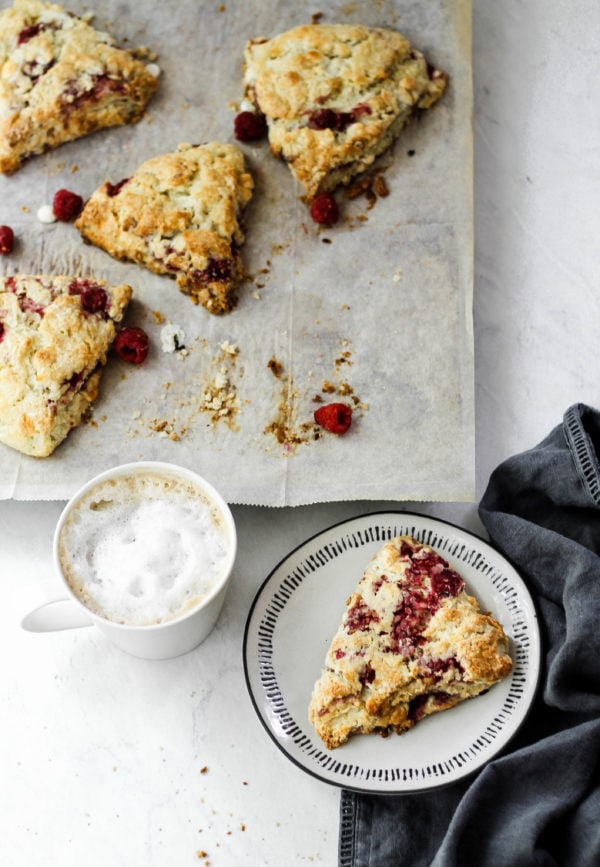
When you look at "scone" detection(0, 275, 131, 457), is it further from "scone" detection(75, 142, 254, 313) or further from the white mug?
the white mug

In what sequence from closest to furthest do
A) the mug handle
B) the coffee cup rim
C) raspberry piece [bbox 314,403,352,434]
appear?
1. the coffee cup rim
2. the mug handle
3. raspberry piece [bbox 314,403,352,434]

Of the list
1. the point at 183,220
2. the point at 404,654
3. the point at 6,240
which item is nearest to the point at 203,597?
the point at 404,654

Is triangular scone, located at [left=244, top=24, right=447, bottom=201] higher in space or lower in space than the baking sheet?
higher

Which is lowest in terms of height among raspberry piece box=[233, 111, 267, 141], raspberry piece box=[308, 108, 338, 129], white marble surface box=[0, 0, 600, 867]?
white marble surface box=[0, 0, 600, 867]

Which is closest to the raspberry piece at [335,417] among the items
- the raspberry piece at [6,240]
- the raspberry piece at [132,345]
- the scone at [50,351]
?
the raspberry piece at [132,345]

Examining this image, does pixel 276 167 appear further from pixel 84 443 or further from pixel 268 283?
pixel 84 443

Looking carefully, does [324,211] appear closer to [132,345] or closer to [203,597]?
[132,345]

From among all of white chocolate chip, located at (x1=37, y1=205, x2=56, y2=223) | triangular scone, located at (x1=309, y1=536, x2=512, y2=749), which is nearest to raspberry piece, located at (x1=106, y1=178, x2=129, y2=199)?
white chocolate chip, located at (x1=37, y1=205, x2=56, y2=223)
